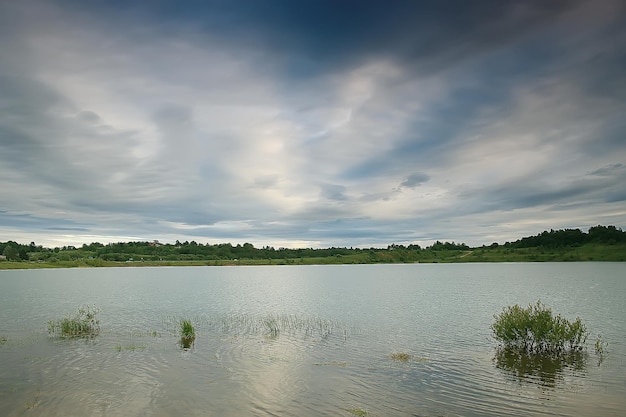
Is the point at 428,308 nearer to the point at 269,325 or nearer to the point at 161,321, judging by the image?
the point at 269,325

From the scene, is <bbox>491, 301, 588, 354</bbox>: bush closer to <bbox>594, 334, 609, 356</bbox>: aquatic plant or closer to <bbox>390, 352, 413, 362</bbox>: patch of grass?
<bbox>594, 334, 609, 356</bbox>: aquatic plant

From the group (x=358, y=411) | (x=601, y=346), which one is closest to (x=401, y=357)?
(x=358, y=411)

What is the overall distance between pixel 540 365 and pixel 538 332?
2757 mm

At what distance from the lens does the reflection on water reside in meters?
22.0

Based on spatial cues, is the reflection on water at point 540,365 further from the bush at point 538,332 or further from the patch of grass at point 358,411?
the patch of grass at point 358,411

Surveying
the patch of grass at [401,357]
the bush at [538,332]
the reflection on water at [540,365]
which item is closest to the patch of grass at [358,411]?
the patch of grass at [401,357]

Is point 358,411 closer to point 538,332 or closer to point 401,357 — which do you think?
point 401,357

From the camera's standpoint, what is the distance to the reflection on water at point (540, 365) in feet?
72.3

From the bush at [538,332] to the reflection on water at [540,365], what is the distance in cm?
52

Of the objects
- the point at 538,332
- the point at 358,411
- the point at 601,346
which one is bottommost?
the point at 358,411

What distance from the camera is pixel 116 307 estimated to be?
55781mm

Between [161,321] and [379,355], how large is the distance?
81.7ft

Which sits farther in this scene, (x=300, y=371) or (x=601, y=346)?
(x=601, y=346)

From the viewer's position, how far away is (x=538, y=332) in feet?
87.7
